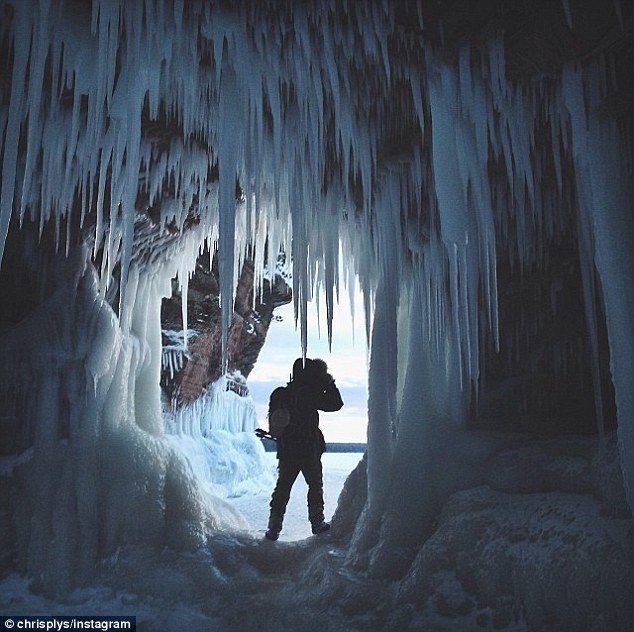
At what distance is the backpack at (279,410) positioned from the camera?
18.0 feet

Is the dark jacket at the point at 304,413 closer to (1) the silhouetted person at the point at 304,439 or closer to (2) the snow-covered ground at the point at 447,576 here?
(1) the silhouetted person at the point at 304,439

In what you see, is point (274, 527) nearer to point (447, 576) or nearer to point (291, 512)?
point (447, 576)

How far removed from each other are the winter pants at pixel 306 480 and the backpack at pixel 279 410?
1.10ft

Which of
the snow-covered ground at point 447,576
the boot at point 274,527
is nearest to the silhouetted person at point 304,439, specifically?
the boot at point 274,527

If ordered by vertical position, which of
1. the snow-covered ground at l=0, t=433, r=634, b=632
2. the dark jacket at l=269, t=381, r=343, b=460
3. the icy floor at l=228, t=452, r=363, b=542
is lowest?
the icy floor at l=228, t=452, r=363, b=542

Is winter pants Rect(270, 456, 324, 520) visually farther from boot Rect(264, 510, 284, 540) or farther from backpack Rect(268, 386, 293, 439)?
backpack Rect(268, 386, 293, 439)

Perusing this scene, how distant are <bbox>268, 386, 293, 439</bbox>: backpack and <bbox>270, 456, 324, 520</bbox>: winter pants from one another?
33cm

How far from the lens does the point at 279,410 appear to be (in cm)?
552

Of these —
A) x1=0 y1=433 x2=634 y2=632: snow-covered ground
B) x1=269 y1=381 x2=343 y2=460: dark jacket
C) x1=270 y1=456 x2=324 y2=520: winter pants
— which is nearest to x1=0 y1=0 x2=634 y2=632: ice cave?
x1=0 y1=433 x2=634 y2=632: snow-covered ground

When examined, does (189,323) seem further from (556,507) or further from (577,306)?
(556,507)

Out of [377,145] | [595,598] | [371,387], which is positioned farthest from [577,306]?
[595,598]

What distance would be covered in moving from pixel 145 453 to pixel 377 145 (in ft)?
12.7

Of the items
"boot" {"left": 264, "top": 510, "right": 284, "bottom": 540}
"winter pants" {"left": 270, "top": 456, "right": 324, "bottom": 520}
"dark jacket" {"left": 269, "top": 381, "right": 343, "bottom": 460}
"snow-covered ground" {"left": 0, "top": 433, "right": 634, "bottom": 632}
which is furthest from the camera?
"dark jacket" {"left": 269, "top": 381, "right": 343, "bottom": 460}

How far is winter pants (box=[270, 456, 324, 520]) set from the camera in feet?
17.6
